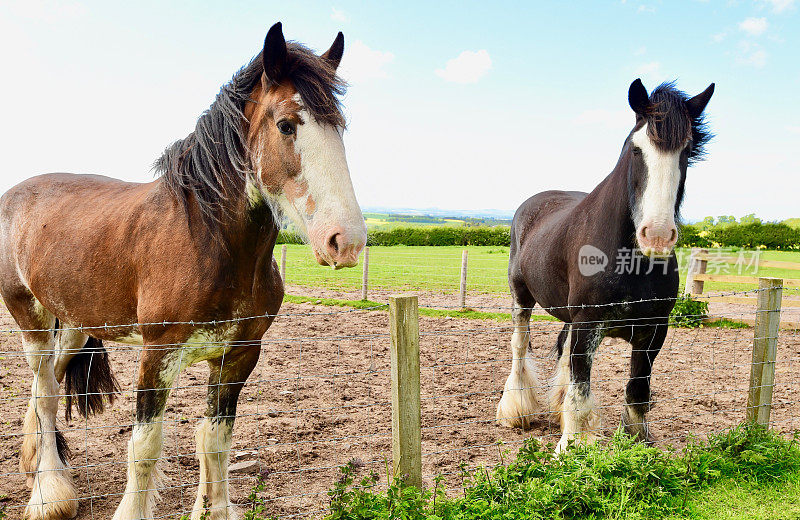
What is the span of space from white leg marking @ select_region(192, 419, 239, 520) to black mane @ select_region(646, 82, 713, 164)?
318 centimetres

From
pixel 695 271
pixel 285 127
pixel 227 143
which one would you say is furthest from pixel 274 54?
pixel 695 271

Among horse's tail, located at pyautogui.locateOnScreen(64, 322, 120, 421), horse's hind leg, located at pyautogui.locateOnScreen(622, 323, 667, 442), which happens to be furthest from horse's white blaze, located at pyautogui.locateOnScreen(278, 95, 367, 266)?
horse's hind leg, located at pyautogui.locateOnScreen(622, 323, 667, 442)

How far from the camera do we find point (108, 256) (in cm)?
271

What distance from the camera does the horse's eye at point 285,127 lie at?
229cm

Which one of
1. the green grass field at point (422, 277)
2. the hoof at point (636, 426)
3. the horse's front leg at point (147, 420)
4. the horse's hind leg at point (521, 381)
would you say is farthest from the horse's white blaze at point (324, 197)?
the green grass field at point (422, 277)

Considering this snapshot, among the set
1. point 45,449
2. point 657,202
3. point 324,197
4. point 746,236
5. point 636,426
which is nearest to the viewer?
point 324,197

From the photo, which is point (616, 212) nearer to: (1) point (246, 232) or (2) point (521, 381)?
(2) point (521, 381)

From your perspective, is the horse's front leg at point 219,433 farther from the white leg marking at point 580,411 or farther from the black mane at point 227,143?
the white leg marking at point 580,411

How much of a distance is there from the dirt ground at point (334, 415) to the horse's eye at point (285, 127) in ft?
2.75

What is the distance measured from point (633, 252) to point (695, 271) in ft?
30.6

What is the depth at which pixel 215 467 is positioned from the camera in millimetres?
2893

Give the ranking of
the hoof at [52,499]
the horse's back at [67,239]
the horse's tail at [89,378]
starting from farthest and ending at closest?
the horse's tail at [89,378], the hoof at [52,499], the horse's back at [67,239]

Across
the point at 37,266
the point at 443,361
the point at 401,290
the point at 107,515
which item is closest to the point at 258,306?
the point at 37,266

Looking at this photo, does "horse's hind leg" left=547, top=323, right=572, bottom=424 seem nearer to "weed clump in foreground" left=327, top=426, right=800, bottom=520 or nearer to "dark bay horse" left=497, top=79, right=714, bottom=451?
"dark bay horse" left=497, top=79, right=714, bottom=451
